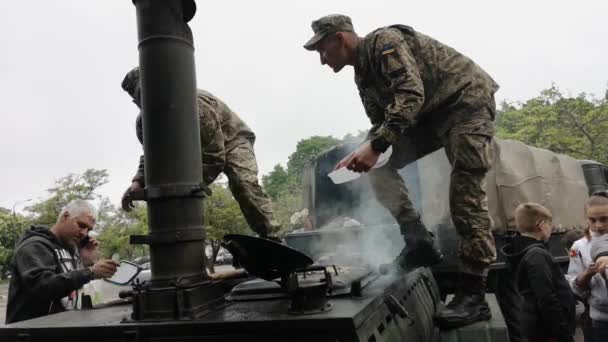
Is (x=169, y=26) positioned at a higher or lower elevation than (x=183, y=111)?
higher

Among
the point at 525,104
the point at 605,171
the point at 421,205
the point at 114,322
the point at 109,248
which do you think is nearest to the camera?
the point at 114,322

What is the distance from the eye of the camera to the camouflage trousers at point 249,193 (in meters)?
4.53

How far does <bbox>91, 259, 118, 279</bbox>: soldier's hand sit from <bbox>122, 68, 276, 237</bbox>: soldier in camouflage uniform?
1.39ft

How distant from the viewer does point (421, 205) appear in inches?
279

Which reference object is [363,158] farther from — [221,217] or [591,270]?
[221,217]

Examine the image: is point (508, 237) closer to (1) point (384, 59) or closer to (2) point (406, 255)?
(2) point (406, 255)

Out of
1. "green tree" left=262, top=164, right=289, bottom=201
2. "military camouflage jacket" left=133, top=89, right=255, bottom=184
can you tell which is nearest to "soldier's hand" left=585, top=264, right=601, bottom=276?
"military camouflage jacket" left=133, top=89, right=255, bottom=184

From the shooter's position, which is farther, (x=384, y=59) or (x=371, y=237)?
(x=371, y=237)

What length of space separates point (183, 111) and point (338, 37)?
1.45m

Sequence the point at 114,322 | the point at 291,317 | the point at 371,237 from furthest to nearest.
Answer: the point at 371,237, the point at 114,322, the point at 291,317

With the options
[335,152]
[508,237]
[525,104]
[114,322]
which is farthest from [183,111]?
[525,104]

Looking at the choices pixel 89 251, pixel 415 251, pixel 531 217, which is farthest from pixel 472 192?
pixel 89 251

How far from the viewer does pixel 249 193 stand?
456cm

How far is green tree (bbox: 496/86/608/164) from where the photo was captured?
985 inches
